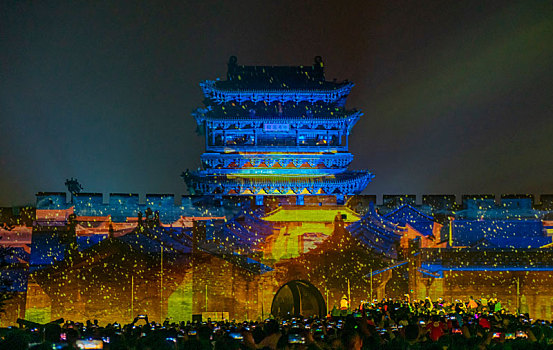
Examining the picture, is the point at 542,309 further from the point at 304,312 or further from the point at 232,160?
the point at 232,160

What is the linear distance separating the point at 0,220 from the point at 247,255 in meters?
8.19

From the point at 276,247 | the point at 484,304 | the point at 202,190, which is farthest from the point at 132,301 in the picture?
the point at 484,304

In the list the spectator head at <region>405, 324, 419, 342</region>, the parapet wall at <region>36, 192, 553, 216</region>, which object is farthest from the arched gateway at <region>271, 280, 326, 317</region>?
the spectator head at <region>405, 324, 419, 342</region>

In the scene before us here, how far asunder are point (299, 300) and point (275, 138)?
8757mm

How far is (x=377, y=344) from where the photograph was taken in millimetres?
9383

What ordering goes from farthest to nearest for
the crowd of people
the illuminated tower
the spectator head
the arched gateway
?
the illuminated tower < the arched gateway < the spectator head < the crowd of people

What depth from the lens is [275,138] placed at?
2656cm

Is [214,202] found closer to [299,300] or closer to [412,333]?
[299,300]

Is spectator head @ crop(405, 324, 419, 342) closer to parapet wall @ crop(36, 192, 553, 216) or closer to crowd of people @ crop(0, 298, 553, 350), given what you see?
crowd of people @ crop(0, 298, 553, 350)

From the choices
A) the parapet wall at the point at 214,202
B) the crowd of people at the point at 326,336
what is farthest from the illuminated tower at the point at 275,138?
the crowd of people at the point at 326,336

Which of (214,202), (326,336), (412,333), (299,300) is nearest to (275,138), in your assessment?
(214,202)

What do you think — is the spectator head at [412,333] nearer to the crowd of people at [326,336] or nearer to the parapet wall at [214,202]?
the crowd of people at [326,336]

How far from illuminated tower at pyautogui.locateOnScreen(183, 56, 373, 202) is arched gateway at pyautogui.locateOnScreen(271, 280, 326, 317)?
5749 mm

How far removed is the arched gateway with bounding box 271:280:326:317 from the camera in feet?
64.0
